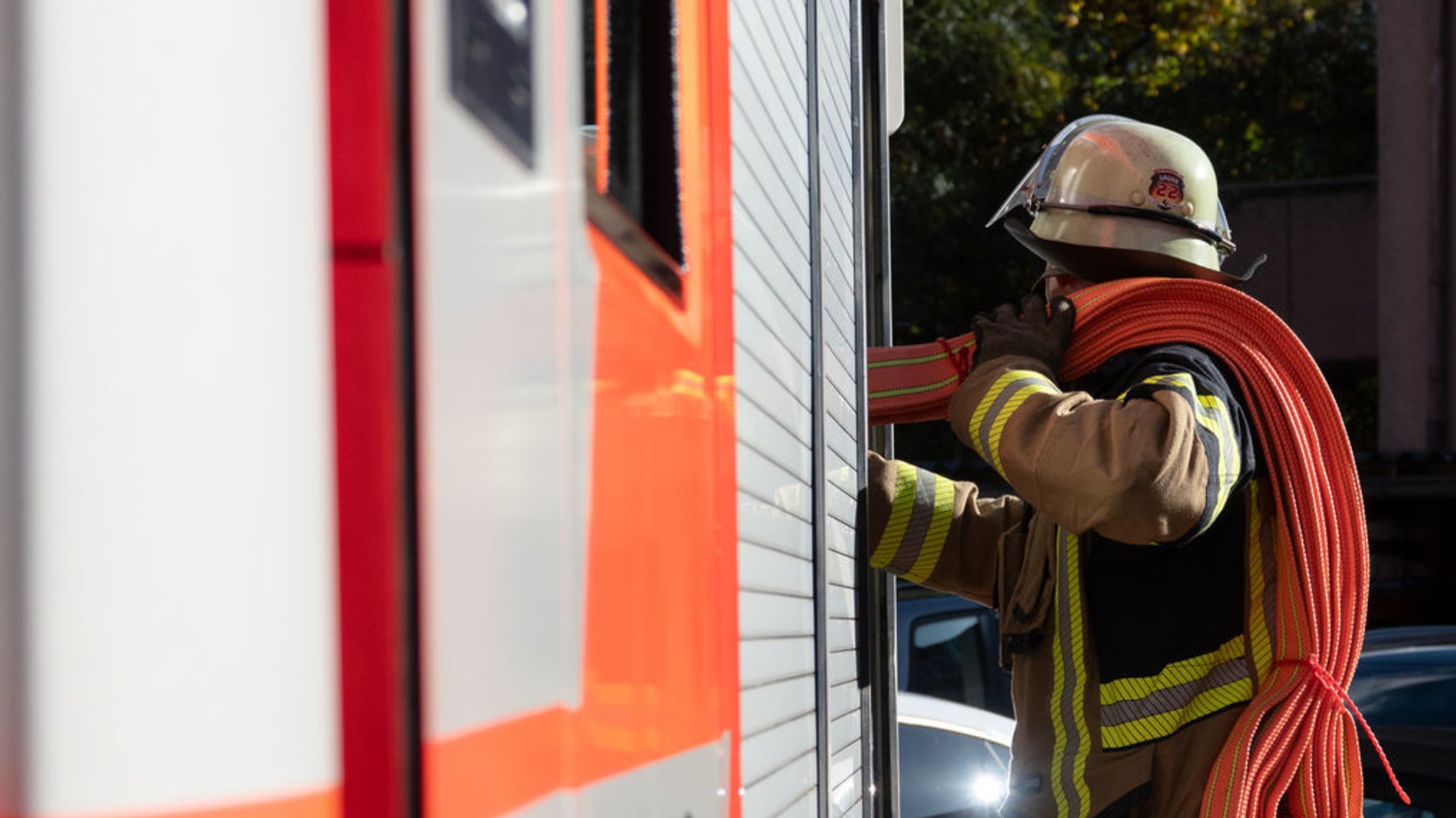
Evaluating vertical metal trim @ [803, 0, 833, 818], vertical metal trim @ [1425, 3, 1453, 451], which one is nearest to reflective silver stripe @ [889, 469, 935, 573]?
vertical metal trim @ [803, 0, 833, 818]

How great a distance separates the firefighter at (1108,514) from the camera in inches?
104

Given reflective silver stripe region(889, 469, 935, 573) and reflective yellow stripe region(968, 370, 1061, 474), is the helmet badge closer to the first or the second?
reflective yellow stripe region(968, 370, 1061, 474)

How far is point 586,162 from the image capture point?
4.03 ft

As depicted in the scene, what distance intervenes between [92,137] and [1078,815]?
255 cm

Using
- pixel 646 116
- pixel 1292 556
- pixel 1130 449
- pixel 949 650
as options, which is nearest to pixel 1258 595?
pixel 1292 556

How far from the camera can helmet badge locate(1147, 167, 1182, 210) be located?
10.6 feet

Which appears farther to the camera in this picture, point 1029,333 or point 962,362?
point 962,362

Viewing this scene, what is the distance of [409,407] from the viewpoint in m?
0.80

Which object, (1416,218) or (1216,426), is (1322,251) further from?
(1216,426)

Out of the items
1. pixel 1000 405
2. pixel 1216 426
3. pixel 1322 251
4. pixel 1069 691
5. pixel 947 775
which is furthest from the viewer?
pixel 1322 251

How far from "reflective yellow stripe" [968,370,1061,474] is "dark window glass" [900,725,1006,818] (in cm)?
241

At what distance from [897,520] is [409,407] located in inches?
105

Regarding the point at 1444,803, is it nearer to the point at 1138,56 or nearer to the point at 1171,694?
the point at 1171,694

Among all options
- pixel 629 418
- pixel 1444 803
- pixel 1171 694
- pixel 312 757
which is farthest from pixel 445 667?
pixel 1444 803
